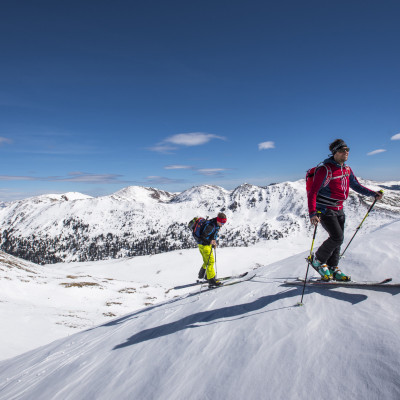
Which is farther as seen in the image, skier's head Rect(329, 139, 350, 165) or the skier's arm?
the skier's arm

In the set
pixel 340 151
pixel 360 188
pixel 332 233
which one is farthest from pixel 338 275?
pixel 340 151

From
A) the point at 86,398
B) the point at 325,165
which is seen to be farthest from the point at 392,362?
the point at 86,398

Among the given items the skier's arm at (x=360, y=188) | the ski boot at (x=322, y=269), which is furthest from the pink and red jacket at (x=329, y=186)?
the ski boot at (x=322, y=269)

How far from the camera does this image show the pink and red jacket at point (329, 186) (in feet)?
19.9

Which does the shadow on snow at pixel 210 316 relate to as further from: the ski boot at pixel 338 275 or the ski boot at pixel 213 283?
the ski boot at pixel 213 283

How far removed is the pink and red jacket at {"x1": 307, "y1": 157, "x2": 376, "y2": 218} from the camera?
6.08 m

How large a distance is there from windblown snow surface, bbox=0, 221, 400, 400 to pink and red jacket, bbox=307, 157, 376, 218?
2190 millimetres

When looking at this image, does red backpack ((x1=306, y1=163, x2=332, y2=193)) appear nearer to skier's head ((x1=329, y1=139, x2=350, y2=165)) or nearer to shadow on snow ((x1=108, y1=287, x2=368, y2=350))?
skier's head ((x1=329, y1=139, x2=350, y2=165))

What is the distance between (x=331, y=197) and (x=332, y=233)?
0.97 metres

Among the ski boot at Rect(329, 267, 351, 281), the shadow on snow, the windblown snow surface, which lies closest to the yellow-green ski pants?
the windblown snow surface

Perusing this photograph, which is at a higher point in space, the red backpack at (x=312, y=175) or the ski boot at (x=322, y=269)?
the red backpack at (x=312, y=175)

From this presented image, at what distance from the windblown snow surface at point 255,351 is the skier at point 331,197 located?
779mm

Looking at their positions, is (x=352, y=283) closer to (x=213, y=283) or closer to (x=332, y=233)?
(x=332, y=233)

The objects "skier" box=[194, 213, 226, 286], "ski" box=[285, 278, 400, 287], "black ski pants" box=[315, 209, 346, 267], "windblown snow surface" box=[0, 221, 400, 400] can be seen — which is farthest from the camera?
"skier" box=[194, 213, 226, 286]
